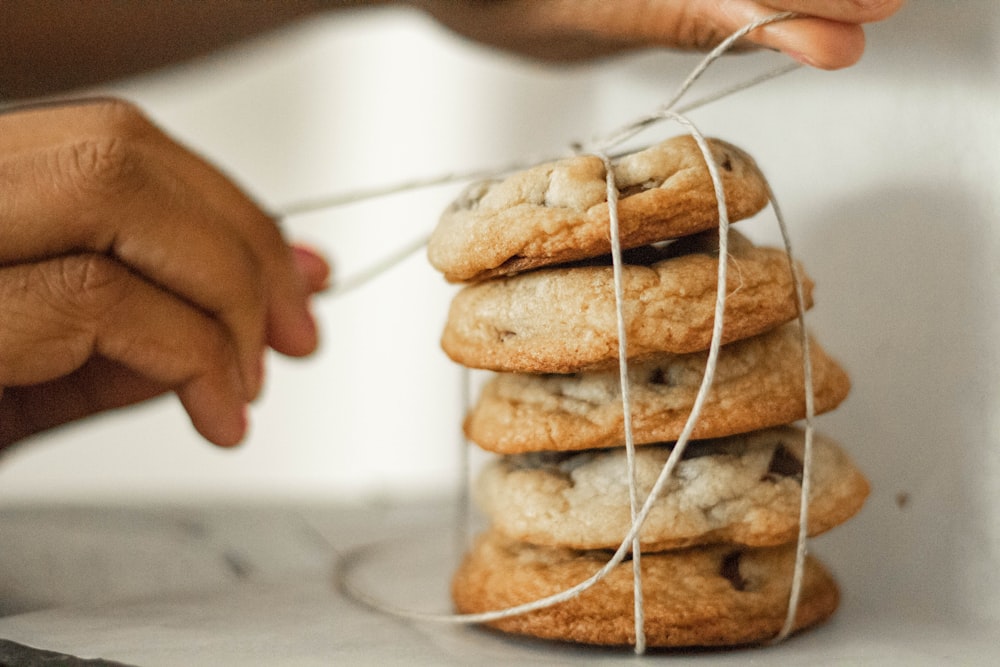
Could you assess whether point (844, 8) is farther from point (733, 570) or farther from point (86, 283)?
point (86, 283)

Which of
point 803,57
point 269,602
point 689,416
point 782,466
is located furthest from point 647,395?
point 269,602

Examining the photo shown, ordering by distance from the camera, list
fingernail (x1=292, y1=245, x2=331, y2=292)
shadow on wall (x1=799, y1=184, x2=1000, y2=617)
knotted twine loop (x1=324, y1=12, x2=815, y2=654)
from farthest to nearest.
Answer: fingernail (x1=292, y1=245, x2=331, y2=292)
shadow on wall (x1=799, y1=184, x2=1000, y2=617)
knotted twine loop (x1=324, y1=12, x2=815, y2=654)

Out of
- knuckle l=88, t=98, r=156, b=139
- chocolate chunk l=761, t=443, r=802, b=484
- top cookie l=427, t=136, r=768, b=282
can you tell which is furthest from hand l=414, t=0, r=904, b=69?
knuckle l=88, t=98, r=156, b=139

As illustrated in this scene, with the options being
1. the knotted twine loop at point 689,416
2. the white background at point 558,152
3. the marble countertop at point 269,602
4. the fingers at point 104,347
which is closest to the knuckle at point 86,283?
the fingers at point 104,347

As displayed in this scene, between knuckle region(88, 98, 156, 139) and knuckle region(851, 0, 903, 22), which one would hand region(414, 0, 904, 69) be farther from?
knuckle region(88, 98, 156, 139)

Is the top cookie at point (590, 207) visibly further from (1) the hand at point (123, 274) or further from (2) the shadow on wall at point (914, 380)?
(1) the hand at point (123, 274)

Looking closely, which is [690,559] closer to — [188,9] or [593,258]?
[593,258]
